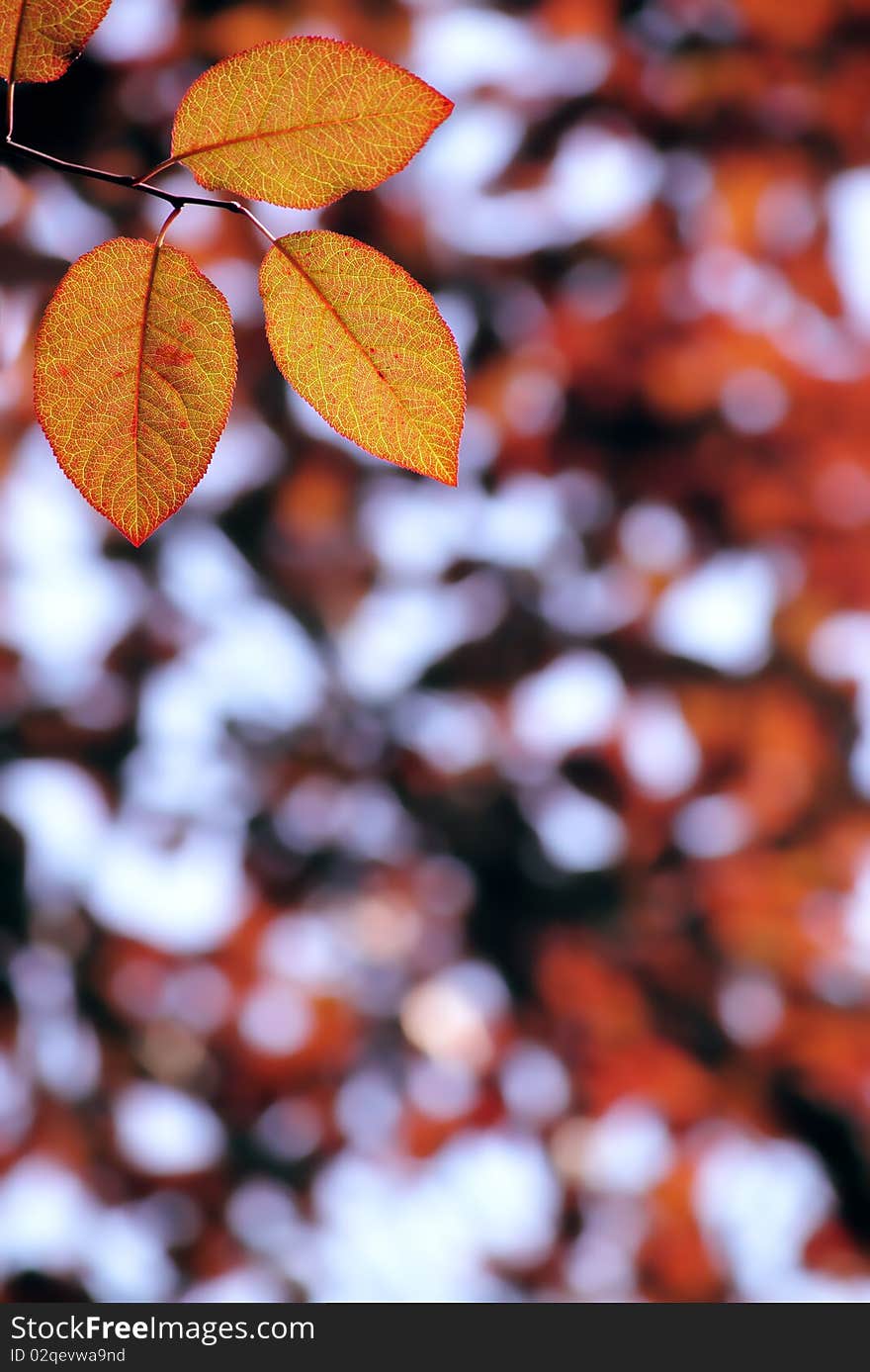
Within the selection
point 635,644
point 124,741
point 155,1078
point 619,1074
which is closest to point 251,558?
point 124,741

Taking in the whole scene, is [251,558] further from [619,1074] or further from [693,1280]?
[693,1280]

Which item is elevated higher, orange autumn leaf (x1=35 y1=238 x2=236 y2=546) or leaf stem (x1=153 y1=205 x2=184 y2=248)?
leaf stem (x1=153 y1=205 x2=184 y2=248)

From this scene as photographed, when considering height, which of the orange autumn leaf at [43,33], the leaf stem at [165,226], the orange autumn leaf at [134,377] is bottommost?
the orange autumn leaf at [134,377]

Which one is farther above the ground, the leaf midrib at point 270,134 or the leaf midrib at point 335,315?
the leaf midrib at point 270,134
